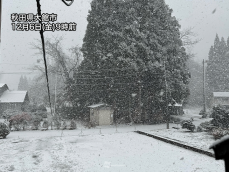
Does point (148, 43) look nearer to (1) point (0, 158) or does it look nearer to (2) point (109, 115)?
(2) point (109, 115)

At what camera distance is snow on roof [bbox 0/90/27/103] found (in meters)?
44.7

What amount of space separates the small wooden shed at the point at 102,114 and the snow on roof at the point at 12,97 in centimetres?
2051

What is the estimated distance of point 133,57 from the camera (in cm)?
3100

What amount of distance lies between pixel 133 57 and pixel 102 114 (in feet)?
29.0

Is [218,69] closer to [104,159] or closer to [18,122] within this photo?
[18,122]

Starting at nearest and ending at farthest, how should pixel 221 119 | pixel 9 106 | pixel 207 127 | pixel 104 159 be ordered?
pixel 104 159
pixel 221 119
pixel 207 127
pixel 9 106

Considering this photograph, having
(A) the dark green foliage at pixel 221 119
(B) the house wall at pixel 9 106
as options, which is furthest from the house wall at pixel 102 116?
(B) the house wall at pixel 9 106

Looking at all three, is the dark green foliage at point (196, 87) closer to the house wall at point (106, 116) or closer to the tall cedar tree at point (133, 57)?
the tall cedar tree at point (133, 57)

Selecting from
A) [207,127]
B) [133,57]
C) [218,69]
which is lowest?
[207,127]

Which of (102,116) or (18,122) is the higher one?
(102,116)

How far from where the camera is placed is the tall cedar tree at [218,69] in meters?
63.5

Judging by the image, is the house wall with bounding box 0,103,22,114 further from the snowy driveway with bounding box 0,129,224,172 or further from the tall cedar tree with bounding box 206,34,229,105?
the tall cedar tree with bounding box 206,34,229,105

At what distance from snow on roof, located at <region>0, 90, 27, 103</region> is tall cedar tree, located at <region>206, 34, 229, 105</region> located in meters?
46.7

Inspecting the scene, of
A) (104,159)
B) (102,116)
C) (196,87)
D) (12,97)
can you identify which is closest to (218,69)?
(196,87)
